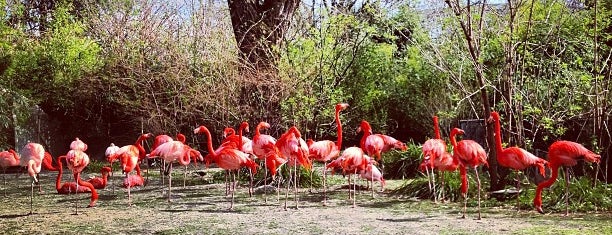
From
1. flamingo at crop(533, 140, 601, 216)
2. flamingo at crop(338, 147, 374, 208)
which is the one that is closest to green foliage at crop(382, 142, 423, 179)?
flamingo at crop(338, 147, 374, 208)

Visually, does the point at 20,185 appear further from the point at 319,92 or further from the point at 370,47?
the point at 370,47

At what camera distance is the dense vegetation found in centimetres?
726

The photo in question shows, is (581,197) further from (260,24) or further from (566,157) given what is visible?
(260,24)

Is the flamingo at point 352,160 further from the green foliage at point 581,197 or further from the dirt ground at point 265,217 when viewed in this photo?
the green foliage at point 581,197

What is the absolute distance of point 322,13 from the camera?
34.9ft

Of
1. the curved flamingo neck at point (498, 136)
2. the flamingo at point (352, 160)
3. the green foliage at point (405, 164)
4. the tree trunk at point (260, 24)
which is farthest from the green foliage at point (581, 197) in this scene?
the tree trunk at point (260, 24)

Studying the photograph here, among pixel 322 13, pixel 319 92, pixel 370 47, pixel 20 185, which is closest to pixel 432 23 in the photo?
pixel 370 47

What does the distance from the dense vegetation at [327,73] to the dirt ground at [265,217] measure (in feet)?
4.85

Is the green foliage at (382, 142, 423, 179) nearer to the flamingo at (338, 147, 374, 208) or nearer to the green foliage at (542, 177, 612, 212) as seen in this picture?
the flamingo at (338, 147, 374, 208)

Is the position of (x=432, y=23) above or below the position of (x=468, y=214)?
above

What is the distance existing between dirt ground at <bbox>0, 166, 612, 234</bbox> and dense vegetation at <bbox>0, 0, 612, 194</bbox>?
1477mm

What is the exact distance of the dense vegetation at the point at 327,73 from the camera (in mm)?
7262

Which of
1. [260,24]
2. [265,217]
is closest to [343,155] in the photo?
[265,217]

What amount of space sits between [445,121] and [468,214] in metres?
6.65
